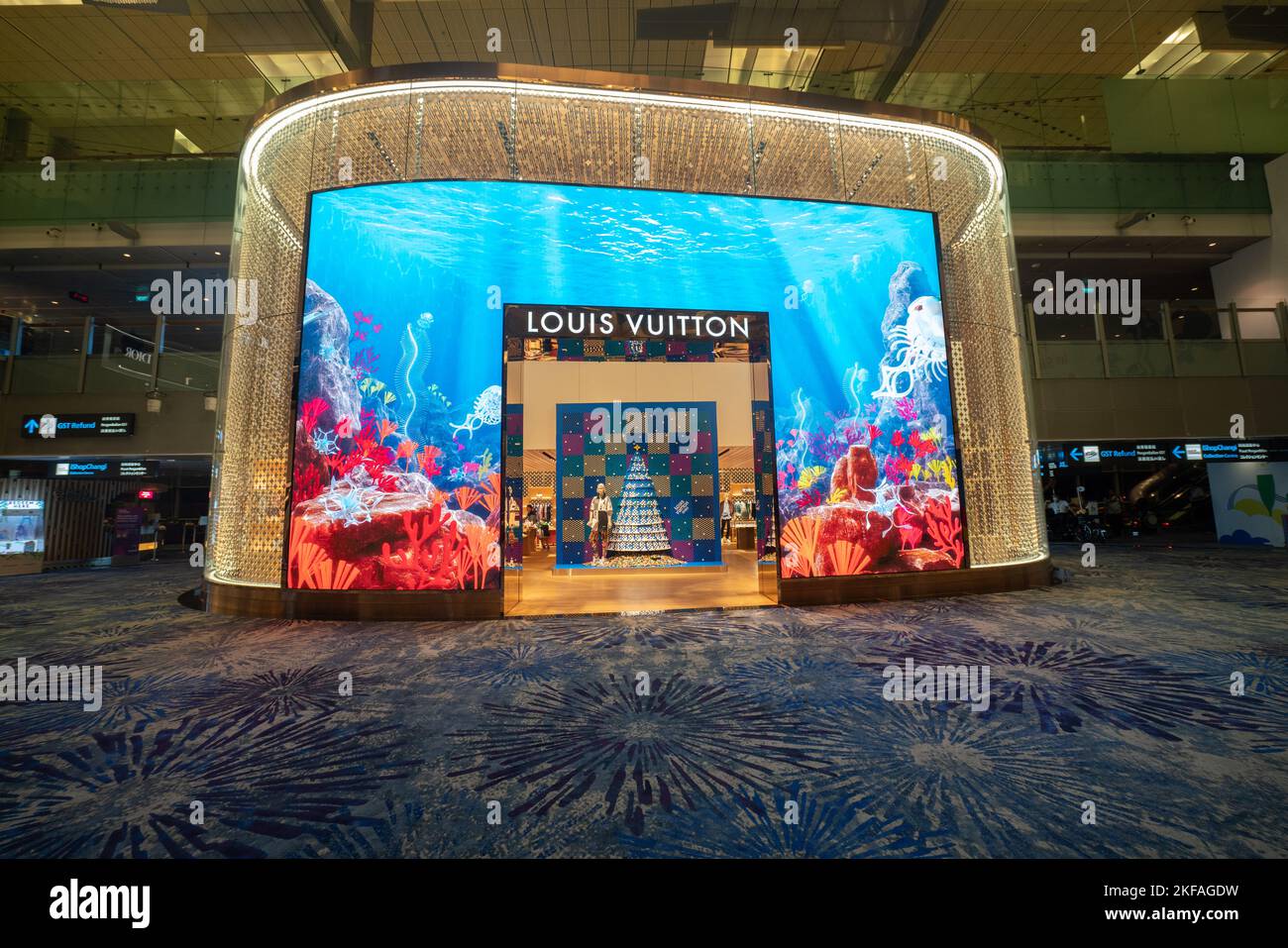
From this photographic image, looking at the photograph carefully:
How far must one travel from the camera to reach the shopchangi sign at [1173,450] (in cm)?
1051

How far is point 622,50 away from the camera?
32.0 feet

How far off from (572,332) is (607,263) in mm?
878

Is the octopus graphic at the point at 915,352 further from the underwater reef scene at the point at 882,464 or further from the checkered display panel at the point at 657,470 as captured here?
the checkered display panel at the point at 657,470

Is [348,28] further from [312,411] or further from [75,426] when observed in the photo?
[75,426]

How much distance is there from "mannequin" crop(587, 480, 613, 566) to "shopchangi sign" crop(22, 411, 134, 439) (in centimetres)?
853

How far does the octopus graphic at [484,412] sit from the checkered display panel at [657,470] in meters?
5.02

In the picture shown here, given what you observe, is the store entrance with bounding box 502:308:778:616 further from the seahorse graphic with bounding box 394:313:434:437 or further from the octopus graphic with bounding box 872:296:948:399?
the seahorse graphic with bounding box 394:313:434:437

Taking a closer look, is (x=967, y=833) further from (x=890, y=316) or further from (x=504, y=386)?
(x=890, y=316)

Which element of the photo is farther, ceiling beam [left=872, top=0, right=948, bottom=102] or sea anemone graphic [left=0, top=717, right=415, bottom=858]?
ceiling beam [left=872, top=0, right=948, bottom=102]

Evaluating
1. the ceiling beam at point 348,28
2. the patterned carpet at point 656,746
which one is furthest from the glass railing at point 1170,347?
the ceiling beam at point 348,28

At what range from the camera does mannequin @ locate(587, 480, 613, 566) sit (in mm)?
9688

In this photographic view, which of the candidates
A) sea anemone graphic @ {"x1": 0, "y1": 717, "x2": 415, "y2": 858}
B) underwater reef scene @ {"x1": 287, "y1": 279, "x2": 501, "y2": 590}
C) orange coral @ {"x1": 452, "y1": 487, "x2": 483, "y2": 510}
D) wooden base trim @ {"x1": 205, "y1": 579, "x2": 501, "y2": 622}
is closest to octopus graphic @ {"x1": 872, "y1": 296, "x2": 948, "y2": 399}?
underwater reef scene @ {"x1": 287, "y1": 279, "x2": 501, "y2": 590}

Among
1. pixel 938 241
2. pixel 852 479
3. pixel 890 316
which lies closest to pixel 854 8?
pixel 938 241

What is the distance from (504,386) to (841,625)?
3727 mm
